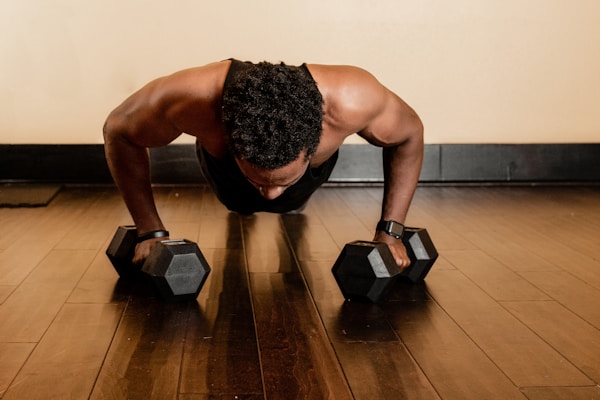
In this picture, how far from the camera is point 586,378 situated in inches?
57.6

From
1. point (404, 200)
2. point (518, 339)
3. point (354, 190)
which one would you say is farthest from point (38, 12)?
point (518, 339)

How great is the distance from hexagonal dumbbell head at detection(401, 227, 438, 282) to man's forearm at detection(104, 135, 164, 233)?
29.4 inches

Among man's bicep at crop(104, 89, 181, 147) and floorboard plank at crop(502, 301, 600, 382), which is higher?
man's bicep at crop(104, 89, 181, 147)

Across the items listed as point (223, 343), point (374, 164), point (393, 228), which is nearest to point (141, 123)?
point (223, 343)

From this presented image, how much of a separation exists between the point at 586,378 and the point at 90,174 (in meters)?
2.88

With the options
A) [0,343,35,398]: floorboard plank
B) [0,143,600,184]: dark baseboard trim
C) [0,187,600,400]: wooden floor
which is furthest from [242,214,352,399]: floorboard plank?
[0,143,600,184]: dark baseboard trim

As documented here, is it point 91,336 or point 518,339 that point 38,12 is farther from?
point 518,339

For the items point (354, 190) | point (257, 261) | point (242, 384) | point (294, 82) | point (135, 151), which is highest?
point (294, 82)

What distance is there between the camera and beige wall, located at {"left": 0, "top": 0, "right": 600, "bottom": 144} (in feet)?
11.9

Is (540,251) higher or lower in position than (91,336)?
lower

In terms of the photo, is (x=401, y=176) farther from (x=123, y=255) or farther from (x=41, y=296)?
(x=41, y=296)

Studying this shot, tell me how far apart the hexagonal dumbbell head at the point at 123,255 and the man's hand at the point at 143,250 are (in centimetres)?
2

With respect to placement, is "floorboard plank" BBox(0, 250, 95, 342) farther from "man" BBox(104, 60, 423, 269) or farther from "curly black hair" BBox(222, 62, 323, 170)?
"curly black hair" BBox(222, 62, 323, 170)

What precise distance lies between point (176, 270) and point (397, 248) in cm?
65
